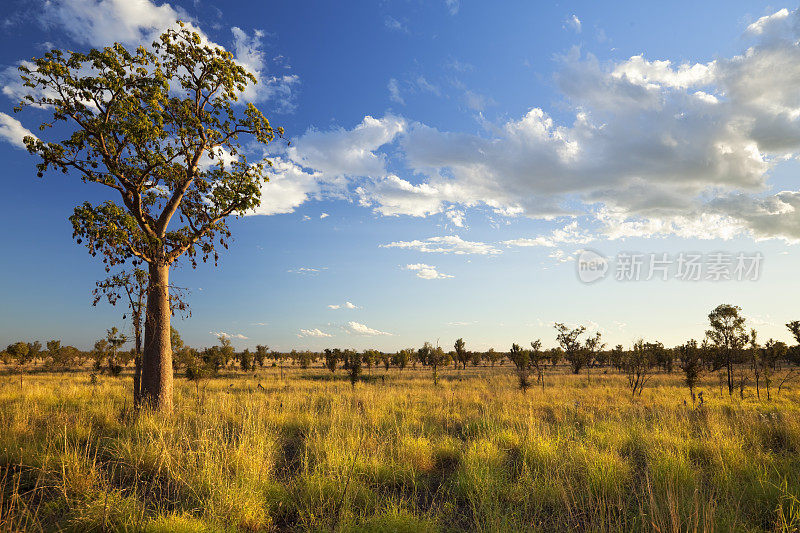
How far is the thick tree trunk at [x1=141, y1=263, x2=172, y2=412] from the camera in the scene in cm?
1008

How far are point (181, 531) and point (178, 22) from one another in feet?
41.5

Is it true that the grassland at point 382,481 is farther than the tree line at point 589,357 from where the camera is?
No

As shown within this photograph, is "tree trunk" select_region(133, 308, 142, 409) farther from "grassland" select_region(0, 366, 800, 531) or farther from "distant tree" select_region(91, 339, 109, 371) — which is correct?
"distant tree" select_region(91, 339, 109, 371)

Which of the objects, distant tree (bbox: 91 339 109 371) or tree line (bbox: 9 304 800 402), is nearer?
tree line (bbox: 9 304 800 402)

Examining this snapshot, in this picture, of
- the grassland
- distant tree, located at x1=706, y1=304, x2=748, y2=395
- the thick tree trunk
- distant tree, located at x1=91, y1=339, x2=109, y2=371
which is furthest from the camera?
distant tree, located at x1=91, y1=339, x2=109, y2=371

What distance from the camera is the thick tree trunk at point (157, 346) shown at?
1008 centimetres

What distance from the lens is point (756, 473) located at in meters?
6.00

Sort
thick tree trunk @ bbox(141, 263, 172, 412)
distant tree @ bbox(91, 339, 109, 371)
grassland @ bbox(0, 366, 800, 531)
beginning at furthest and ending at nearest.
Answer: distant tree @ bbox(91, 339, 109, 371) → thick tree trunk @ bbox(141, 263, 172, 412) → grassland @ bbox(0, 366, 800, 531)

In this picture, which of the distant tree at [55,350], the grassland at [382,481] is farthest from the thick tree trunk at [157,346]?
the distant tree at [55,350]

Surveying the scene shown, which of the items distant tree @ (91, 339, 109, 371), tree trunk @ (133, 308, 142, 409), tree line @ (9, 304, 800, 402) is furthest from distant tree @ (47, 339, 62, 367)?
tree trunk @ (133, 308, 142, 409)

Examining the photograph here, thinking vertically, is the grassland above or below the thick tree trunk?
below

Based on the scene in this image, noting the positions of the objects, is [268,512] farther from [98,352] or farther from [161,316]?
[98,352]

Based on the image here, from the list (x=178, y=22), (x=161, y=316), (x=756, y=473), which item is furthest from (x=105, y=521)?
(x=178, y=22)

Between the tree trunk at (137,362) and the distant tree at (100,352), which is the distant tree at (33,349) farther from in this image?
the tree trunk at (137,362)
